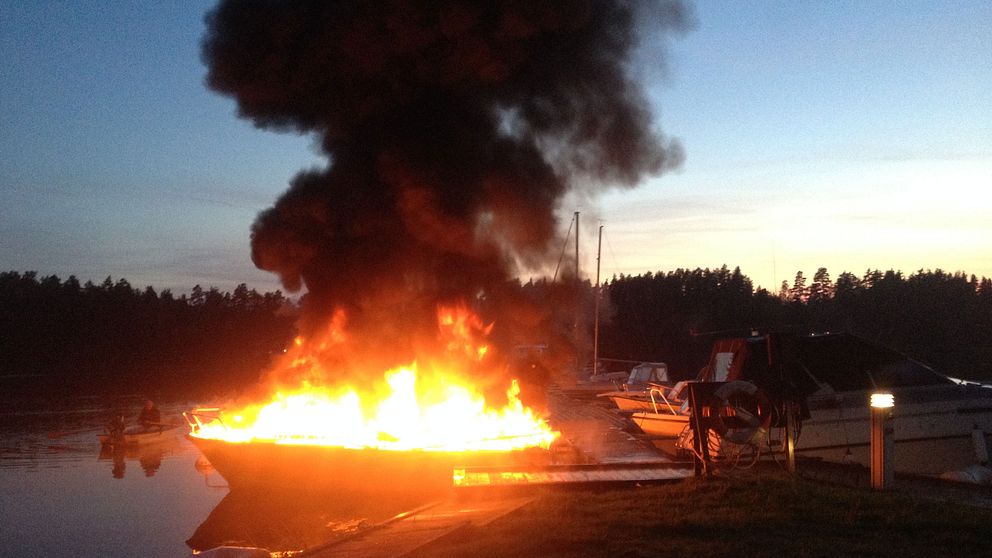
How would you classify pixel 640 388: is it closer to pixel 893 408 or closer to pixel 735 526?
pixel 893 408

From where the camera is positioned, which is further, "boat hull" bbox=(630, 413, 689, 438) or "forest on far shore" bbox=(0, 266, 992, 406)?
"forest on far shore" bbox=(0, 266, 992, 406)

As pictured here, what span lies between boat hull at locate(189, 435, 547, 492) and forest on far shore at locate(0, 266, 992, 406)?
110 ft

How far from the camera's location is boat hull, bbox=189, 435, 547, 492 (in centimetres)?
1597

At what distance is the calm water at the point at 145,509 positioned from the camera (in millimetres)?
16203

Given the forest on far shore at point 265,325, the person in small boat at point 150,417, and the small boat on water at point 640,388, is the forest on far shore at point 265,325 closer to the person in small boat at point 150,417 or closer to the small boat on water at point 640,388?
the small boat on water at point 640,388

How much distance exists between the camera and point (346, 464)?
16.6 m

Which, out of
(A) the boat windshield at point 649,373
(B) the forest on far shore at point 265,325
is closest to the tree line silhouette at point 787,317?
(B) the forest on far shore at point 265,325

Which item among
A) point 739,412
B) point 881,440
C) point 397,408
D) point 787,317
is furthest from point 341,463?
point 787,317

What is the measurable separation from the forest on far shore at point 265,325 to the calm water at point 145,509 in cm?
2431

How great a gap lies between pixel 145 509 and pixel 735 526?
1563 cm

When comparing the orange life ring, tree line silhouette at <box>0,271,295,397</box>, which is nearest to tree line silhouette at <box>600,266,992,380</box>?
tree line silhouette at <box>0,271,295,397</box>

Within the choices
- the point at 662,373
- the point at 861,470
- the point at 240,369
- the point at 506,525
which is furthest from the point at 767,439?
the point at 240,369

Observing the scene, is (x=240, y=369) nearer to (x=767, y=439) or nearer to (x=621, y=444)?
(x=621, y=444)

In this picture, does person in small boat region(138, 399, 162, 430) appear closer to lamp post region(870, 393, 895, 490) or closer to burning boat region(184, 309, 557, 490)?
burning boat region(184, 309, 557, 490)
